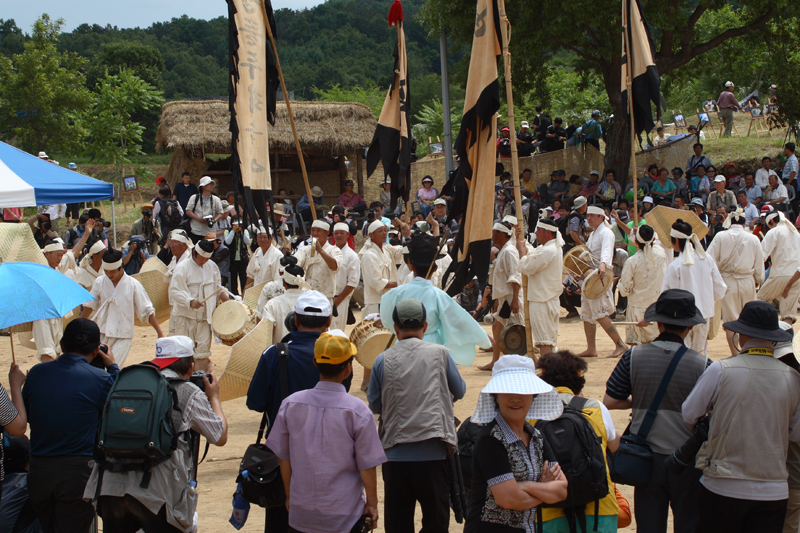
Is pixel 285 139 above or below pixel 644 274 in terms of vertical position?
above

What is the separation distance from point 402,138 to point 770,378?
18.5ft

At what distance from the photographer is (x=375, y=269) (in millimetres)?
9008

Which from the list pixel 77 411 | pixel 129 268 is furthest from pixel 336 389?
pixel 129 268

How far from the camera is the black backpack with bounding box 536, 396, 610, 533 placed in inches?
123

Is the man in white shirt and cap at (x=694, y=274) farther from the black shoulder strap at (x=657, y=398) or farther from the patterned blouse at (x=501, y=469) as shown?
the patterned blouse at (x=501, y=469)

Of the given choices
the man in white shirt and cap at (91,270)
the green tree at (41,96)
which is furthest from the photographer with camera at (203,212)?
the green tree at (41,96)

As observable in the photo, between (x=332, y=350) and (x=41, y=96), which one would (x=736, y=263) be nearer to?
(x=332, y=350)

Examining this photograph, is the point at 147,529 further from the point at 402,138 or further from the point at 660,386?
the point at 402,138

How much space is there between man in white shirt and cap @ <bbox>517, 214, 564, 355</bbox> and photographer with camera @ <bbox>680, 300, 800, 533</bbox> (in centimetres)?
460

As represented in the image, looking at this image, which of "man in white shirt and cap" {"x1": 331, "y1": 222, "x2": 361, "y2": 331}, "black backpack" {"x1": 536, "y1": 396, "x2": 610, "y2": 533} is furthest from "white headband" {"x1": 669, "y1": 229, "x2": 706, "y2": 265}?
"black backpack" {"x1": 536, "y1": 396, "x2": 610, "y2": 533}

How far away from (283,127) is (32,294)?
1827cm

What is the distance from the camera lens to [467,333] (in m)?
5.68

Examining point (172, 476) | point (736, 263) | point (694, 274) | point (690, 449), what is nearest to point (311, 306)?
point (172, 476)

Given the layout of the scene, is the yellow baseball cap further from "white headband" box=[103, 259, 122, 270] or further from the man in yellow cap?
"white headband" box=[103, 259, 122, 270]
